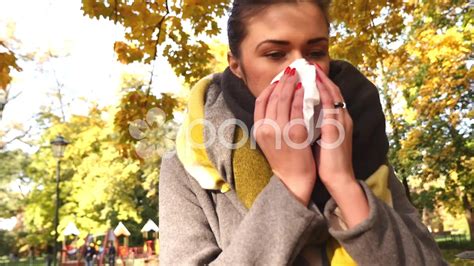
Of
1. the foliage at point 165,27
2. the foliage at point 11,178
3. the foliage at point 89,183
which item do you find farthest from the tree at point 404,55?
the foliage at point 11,178

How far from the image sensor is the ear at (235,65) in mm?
1339

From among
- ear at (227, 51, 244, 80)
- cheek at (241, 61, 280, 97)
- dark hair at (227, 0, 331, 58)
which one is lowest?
cheek at (241, 61, 280, 97)

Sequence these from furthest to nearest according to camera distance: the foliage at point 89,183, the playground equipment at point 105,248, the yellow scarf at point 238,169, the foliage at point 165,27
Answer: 1. the foliage at point 89,183
2. the playground equipment at point 105,248
3. the foliage at point 165,27
4. the yellow scarf at point 238,169

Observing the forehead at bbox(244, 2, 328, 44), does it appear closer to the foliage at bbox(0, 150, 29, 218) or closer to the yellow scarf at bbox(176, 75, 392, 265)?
the yellow scarf at bbox(176, 75, 392, 265)

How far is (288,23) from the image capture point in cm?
121

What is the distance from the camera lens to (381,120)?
1.29 m

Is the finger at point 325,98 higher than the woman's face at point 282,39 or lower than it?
lower

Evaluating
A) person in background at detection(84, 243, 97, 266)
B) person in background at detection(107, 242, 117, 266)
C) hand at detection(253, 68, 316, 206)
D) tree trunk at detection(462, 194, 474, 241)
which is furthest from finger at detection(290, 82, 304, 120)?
person in background at detection(107, 242, 117, 266)

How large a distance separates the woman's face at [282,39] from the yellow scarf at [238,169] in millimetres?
162

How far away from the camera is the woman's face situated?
121 centimetres

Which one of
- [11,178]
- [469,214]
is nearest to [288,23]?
[469,214]

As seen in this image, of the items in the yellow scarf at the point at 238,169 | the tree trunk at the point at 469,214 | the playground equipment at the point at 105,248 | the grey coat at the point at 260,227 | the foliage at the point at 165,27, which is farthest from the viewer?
the playground equipment at the point at 105,248

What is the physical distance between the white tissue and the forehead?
0.09 meters

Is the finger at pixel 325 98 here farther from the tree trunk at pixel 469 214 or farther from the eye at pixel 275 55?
the tree trunk at pixel 469 214
